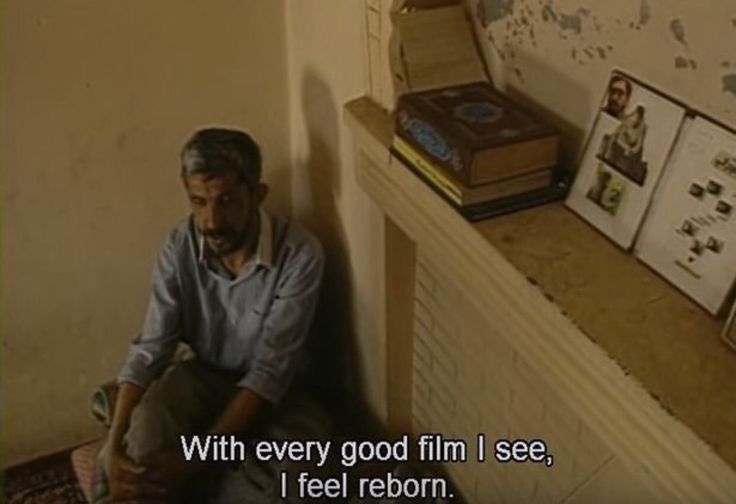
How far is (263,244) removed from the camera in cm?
185

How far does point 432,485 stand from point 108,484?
63cm

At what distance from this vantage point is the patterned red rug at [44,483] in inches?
85.3

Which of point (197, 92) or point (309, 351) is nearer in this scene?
point (197, 92)

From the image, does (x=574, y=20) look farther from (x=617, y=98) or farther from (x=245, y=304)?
(x=245, y=304)

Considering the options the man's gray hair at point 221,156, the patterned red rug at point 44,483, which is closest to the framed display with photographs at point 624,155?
the man's gray hair at point 221,156

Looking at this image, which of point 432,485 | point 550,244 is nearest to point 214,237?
point 432,485

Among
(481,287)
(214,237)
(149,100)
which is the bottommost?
(214,237)

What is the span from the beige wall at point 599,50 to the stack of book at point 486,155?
0.05 m

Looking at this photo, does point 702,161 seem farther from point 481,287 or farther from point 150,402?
point 150,402

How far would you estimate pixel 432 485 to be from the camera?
1834mm

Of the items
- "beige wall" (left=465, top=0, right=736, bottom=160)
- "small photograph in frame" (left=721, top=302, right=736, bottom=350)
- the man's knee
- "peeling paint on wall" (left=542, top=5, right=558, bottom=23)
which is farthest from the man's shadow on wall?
"small photograph in frame" (left=721, top=302, right=736, bottom=350)

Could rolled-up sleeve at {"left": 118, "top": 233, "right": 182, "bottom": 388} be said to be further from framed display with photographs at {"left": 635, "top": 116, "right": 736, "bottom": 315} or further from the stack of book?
framed display with photographs at {"left": 635, "top": 116, "right": 736, "bottom": 315}

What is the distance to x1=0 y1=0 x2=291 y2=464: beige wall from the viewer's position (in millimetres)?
1823

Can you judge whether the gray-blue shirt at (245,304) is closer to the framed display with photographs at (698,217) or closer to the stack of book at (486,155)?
the stack of book at (486,155)
